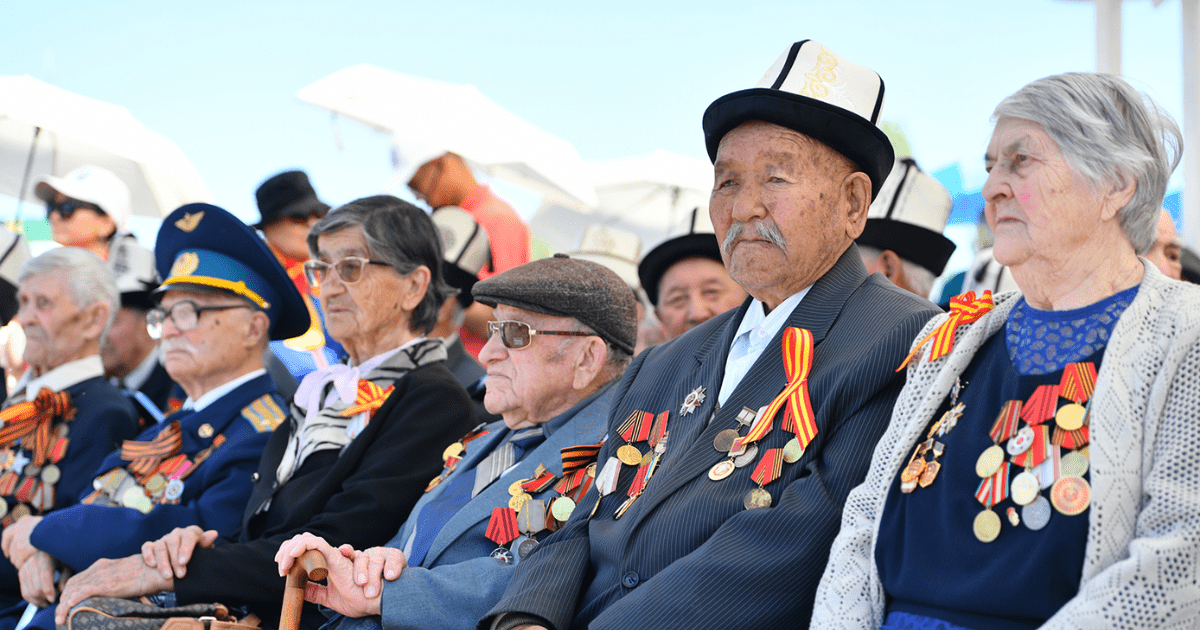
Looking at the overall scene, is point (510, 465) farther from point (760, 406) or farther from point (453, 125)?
point (453, 125)

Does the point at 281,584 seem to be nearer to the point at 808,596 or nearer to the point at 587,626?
the point at 587,626

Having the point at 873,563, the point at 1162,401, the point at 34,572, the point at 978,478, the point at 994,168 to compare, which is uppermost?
the point at 994,168

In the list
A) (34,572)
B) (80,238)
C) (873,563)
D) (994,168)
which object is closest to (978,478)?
(873,563)

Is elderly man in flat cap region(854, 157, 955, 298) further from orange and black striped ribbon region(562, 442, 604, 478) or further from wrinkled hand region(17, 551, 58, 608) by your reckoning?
wrinkled hand region(17, 551, 58, 608)

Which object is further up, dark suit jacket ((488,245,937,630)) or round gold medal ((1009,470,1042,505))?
round gold medal ((1009,470,1042,505))

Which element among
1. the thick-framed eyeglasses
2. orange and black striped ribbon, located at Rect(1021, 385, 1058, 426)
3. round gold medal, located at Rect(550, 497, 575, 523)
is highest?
orange and black striped ribbon, located at Rect(1021, 385, 1058, 426)

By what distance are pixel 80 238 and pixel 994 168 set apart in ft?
20.4

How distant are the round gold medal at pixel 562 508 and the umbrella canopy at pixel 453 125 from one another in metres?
4.15

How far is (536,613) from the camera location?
8.75 ft

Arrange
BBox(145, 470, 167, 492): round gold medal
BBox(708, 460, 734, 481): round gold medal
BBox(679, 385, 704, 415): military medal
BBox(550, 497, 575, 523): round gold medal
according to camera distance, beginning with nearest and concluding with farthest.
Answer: BBox(708, 460, 734, 481): round gold medal
BBox(679, 385, 704, 415): military medal
BBox(550, 497, 575, 523): round gold medal
BBox(145, 470, 167, 492): round gold medal

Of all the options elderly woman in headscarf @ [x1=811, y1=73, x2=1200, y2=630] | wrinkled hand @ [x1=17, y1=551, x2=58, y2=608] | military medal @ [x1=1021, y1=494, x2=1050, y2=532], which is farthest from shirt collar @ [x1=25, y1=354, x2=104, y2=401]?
military medal @ [x1=1021, y1=494, x2=1050, y2=532]

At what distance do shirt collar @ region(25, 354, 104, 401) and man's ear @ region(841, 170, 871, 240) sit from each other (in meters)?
4.00

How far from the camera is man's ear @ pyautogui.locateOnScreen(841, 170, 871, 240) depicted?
289 cm

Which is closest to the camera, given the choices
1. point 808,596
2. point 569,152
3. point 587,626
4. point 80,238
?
point 808,596
